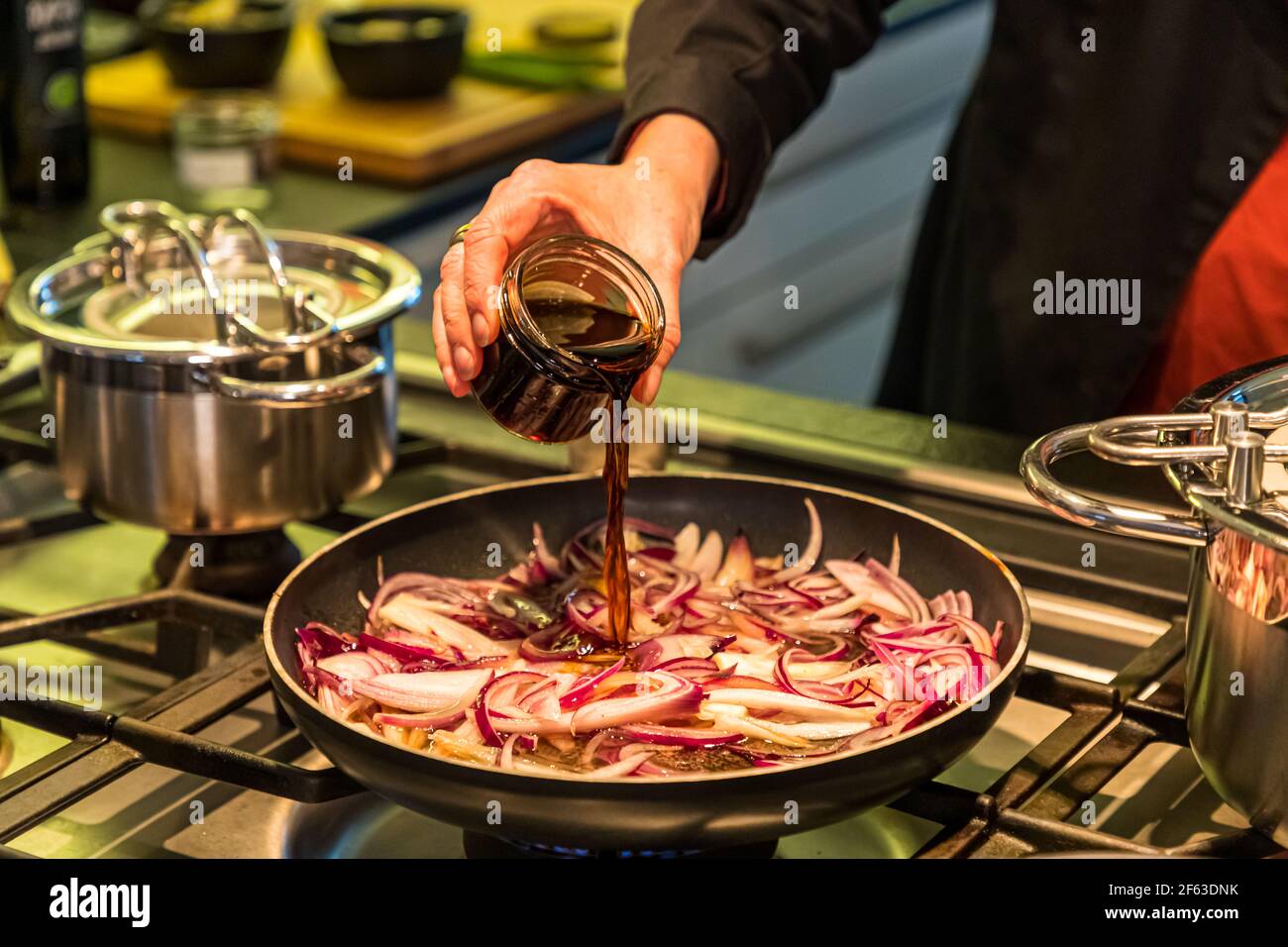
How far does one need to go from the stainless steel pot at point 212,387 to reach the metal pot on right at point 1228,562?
0.45m

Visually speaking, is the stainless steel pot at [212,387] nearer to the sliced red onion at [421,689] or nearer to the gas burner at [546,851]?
the sliced red onion at [421,689]

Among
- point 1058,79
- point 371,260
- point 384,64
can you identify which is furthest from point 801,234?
point 371,260

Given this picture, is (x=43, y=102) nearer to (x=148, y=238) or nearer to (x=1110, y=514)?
(x=148, y=238)

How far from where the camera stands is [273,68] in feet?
7.35

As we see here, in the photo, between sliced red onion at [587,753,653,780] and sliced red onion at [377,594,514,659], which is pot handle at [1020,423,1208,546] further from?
sliced red onion at [377,594,514,659]

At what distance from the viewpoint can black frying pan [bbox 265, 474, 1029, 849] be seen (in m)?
0.71

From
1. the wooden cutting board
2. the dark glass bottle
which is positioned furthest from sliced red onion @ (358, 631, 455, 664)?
the wooden cutting board

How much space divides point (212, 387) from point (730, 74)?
0.48 m

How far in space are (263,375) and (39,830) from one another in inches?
11.9

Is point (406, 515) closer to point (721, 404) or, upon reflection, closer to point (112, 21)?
point (721, 404)

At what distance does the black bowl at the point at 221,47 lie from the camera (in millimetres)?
2191

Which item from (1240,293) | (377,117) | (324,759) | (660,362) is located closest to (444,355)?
(660,362)

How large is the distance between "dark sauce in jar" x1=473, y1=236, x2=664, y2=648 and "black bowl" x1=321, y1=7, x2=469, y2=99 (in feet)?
4.23

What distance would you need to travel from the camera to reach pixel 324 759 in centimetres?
95
